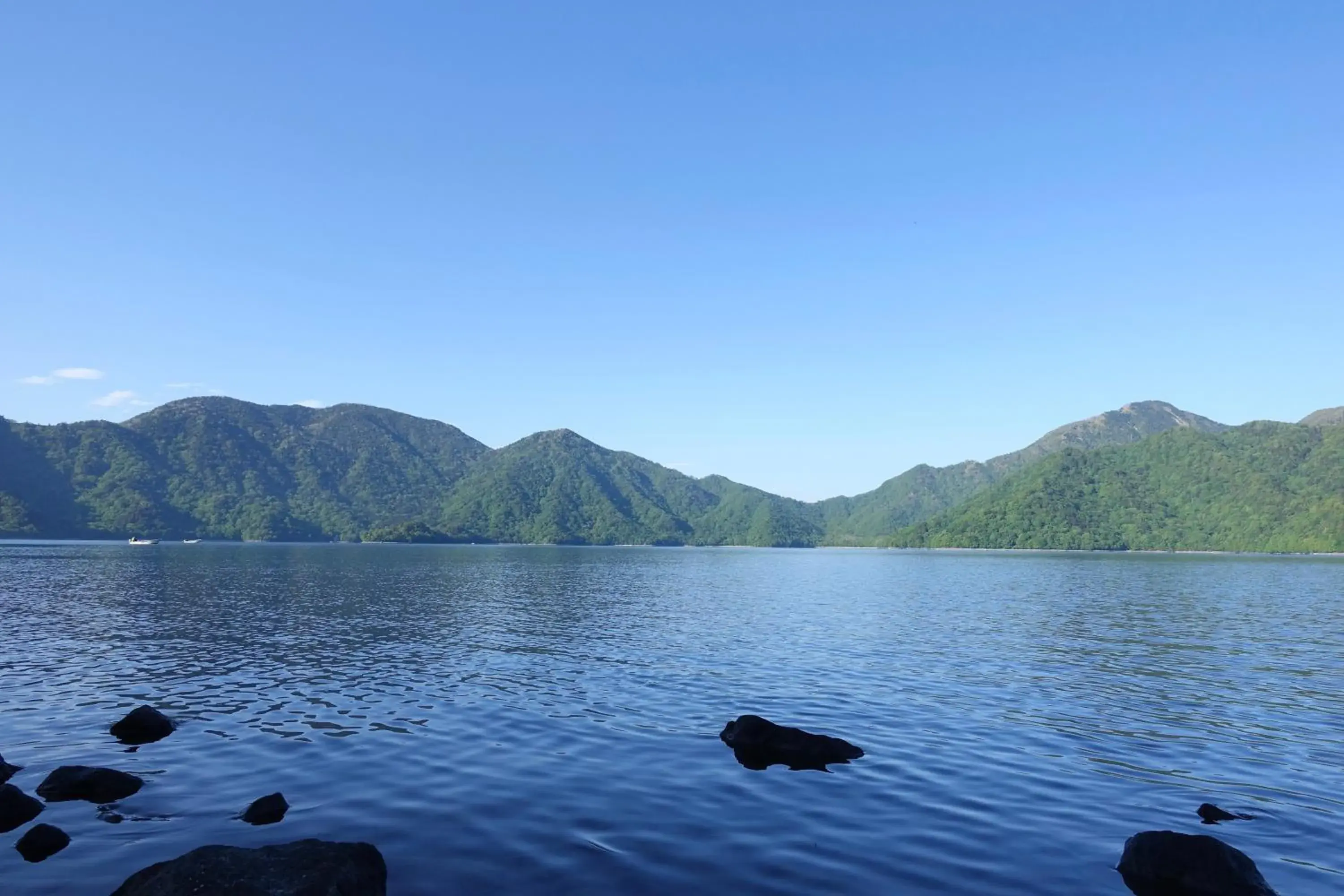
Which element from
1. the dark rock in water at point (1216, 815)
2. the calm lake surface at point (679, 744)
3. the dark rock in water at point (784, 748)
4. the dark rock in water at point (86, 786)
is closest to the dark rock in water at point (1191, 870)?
the calm lake surface at point (679, 744)

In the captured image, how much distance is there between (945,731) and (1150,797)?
351 inches

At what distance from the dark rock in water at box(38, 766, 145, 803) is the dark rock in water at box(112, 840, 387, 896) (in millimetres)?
9621

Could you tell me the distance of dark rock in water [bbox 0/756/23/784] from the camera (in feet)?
81.4

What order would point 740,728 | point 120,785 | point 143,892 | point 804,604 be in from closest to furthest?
point 143,892 → point 120,785 → point 740,728 → point 804,604

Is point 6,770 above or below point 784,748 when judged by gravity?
below

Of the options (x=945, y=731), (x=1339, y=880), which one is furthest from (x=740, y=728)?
(x=1339, y=880)

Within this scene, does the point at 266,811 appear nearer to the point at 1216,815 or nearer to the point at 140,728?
the point at 140,728

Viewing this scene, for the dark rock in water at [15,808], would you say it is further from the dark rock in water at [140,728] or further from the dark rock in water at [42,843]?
the dark rock in water at [140,728]

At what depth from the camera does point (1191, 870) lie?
57.9 ft

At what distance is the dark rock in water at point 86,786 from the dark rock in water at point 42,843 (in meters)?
3.24

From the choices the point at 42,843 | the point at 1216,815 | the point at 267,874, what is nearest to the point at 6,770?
the point at 42,843

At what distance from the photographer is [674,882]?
699 inches

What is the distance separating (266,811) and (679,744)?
1502cm

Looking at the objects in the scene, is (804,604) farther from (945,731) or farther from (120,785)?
(120,785)
